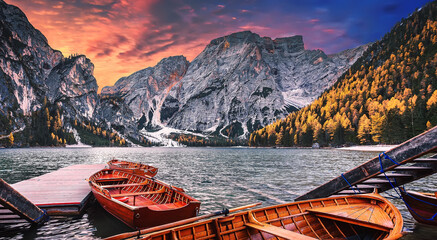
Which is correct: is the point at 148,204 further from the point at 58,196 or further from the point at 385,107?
the point at 385,107

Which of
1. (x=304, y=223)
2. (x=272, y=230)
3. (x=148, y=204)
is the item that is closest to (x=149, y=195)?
(x=148, y=204)

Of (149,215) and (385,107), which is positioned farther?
(385,107)

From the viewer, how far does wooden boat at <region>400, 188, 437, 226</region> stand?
44.6 ft

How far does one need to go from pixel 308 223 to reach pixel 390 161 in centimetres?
592

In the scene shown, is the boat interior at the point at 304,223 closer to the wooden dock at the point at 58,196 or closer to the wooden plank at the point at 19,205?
the wooden plank at the point at 19,205

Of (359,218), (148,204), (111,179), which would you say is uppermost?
(359,218)

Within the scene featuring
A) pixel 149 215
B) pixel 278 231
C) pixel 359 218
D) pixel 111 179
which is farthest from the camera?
pixel 111 179

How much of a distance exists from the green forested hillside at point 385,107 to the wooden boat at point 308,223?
115 meters

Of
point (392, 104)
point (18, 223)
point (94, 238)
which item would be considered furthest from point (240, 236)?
point (392, 104)

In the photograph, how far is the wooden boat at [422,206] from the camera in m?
13.6

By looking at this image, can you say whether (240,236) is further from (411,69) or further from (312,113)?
(411,69)

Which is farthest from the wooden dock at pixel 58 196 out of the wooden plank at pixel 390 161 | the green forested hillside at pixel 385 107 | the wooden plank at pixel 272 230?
the green forested hillside at pixel 385 107

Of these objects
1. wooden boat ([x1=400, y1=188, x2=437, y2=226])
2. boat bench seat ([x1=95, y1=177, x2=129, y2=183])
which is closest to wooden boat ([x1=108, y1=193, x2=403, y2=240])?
wooden boat ([x1=400, y1=188, x2=437, y2=226])

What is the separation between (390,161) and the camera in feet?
42.5
